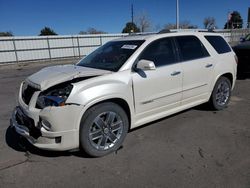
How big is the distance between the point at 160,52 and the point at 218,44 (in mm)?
1776

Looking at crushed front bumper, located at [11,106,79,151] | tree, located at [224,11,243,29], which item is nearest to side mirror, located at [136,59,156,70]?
crushed front bumper, located at [11,106,79,151]

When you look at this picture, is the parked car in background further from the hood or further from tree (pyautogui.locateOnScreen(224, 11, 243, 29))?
tree (pyautogui.locateOnScreen(224, 11, 243, 29))

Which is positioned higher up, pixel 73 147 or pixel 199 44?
pixel 199 44

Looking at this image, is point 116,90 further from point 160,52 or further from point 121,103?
point 160,52

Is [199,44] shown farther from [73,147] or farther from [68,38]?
[68,38]

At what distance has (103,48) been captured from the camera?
4.76m

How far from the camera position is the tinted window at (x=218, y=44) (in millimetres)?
5026

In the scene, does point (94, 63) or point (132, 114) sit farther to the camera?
point (94, 63)

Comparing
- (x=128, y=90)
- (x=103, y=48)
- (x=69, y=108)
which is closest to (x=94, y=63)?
(x=103, y=48)

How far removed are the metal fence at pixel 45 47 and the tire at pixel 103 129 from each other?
67.8ft

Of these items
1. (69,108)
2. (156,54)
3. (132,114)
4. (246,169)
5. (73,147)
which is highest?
(156,54)

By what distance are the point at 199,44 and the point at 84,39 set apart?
22.0 metres

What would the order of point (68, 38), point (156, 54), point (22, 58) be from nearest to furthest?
point (156, 54) < point (22, 58) < point (68, 38)

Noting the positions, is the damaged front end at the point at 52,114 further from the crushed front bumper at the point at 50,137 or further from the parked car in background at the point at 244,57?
the parked car in background at the point at 244,57
